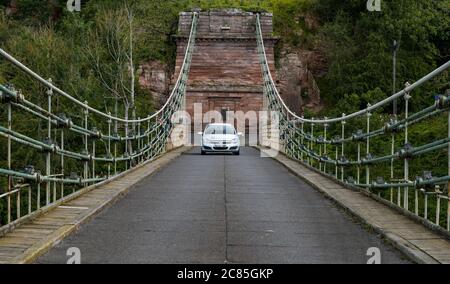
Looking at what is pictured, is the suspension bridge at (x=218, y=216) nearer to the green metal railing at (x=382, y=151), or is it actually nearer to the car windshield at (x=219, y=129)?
the green metal railing at (x=382, y=151)

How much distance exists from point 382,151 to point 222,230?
12.7 metres

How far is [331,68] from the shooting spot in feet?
132

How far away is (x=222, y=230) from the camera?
706cm

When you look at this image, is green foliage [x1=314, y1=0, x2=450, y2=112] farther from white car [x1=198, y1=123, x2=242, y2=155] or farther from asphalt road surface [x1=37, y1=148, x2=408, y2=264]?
asphalt road surface [x1=37, y1=148, x2=408, y2=264]

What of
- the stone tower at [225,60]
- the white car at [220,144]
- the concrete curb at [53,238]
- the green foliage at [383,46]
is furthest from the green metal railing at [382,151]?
the green foliage at [383,46]

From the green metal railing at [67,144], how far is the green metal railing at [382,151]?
333 centimetres

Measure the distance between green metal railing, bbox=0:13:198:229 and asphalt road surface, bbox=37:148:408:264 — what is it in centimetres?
67

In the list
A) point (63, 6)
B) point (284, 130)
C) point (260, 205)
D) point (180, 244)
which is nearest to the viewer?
point (180, 244)

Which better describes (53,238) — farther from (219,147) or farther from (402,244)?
(219,147)

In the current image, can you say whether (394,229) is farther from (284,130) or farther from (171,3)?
(171,3)

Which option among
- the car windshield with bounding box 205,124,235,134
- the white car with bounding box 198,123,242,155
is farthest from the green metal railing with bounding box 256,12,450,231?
the car windshield with bounding box 205,124,235,134

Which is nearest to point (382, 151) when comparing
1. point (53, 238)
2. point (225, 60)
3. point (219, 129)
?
point (219, 129)

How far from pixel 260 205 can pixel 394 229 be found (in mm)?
2336
